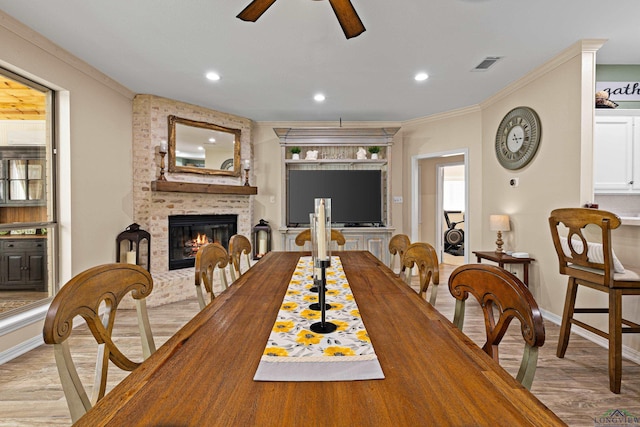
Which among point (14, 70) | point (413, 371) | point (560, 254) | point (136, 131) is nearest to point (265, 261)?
point (413, 371)

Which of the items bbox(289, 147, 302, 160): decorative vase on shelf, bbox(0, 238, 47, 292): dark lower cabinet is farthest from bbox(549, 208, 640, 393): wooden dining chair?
bbox(0, 238, 47, 292): dark lower cabinet

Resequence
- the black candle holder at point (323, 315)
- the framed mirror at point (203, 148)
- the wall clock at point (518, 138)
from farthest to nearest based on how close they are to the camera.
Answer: the framed mirror at point (203, 148) < the wall clock at point (518, 138) < the black candle holder at point (323, 315)

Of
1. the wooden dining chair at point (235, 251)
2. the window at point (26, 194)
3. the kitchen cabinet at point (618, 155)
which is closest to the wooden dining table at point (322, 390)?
the wooden dining chair at point (235, 251)

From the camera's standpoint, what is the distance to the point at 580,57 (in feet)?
9.29

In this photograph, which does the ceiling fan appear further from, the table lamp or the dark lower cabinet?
the table lamp

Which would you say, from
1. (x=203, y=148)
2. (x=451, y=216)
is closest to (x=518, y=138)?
(x=203, y=148)

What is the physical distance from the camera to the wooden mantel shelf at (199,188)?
13.2 ft

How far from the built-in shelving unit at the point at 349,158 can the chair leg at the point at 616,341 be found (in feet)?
9.97

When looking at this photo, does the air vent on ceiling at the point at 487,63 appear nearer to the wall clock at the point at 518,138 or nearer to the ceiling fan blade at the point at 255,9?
the wall clock at the point at 518,138

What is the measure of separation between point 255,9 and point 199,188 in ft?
9.73

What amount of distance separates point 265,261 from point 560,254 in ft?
7.55

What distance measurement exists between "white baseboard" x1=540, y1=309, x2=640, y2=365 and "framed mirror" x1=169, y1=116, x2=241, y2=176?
4.42 metres

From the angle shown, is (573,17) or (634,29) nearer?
(573,17)

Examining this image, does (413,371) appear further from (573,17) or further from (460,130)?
(460,130)
